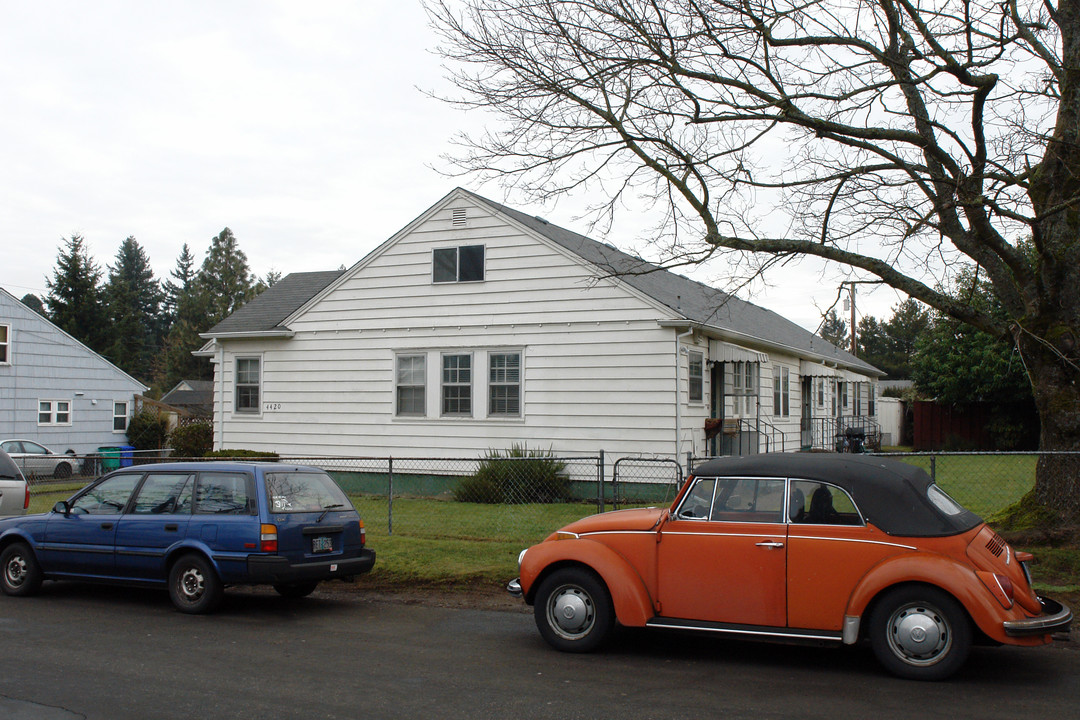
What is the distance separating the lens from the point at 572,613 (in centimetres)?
739

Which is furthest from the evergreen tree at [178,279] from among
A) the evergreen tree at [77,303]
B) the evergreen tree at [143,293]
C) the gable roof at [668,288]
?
the gable roof at [668,288]

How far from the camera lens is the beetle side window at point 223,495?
356 inches

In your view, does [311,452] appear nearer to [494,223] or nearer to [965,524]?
[494,223]

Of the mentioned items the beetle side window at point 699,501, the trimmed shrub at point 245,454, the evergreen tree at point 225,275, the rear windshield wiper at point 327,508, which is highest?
the evergreen tree at point 225,275

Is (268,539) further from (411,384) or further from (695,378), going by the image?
(695,378)

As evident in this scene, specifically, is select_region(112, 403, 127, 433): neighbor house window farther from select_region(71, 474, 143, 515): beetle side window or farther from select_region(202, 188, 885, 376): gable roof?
select_region(71, 474, 143, 515): beetle side window

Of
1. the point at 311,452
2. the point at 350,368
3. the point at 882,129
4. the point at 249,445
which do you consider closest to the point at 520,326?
the point at 350,368

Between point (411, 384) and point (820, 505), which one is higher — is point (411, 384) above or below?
above

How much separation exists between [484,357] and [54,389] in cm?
2032

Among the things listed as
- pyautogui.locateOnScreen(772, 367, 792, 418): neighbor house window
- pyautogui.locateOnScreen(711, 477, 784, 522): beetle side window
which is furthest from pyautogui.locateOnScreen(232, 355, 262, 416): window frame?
pyautogui.locateOnScreen(711, 477, 784, 522): beetle side window

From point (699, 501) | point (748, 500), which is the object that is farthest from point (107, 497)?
point (748, 500)

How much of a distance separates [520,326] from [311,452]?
19.7 feet

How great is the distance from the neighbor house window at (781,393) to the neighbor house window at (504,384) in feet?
28.5

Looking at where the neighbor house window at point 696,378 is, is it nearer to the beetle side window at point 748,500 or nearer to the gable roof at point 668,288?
the gable roof at point 668,288
